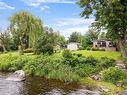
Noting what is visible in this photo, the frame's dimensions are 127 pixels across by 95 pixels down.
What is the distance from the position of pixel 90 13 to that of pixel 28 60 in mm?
13593

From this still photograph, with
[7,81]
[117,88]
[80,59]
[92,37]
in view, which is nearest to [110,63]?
[80,59]

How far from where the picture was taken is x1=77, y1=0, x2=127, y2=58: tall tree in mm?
39500

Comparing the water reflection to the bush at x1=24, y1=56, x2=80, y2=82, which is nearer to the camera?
the water reflection

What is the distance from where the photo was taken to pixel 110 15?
128 feet

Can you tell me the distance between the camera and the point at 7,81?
1348 inches

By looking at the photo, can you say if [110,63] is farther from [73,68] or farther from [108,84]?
[108,84]

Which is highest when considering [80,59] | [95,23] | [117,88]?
[95,23]

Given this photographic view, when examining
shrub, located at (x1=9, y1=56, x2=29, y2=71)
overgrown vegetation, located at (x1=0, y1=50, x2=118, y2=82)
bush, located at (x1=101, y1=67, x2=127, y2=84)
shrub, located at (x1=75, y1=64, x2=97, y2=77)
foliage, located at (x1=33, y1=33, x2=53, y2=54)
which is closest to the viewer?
bush, located at (x1=101, y1=67, x2=127, y2=84)

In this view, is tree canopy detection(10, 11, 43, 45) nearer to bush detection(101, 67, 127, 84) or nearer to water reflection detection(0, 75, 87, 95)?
water reflection detection(0, 75, 87, 95)

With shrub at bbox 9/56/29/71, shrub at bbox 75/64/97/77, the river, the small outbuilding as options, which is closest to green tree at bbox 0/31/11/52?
the small outbuilding

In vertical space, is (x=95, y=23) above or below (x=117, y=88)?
above

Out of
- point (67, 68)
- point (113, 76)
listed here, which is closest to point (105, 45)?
point (67, 68)

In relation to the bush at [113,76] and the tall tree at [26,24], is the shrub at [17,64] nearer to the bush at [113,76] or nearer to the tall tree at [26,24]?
the bush at [113,76]

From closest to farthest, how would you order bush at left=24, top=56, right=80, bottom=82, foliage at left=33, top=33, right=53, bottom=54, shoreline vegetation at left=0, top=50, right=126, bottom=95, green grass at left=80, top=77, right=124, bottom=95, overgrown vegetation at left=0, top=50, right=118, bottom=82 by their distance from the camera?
1. green grass at left=80, top=77, right=124, bottom=95
2. shoreline vegetation at left=0, top=50, right=126, bottom=95
3. bush at left=24, top=56, right=80, bottom=82
4. overgrown vegetation at left=0, top=50, right=118, bottom=82
5. foliage at left=33, top=33, right=53, bottom=54
